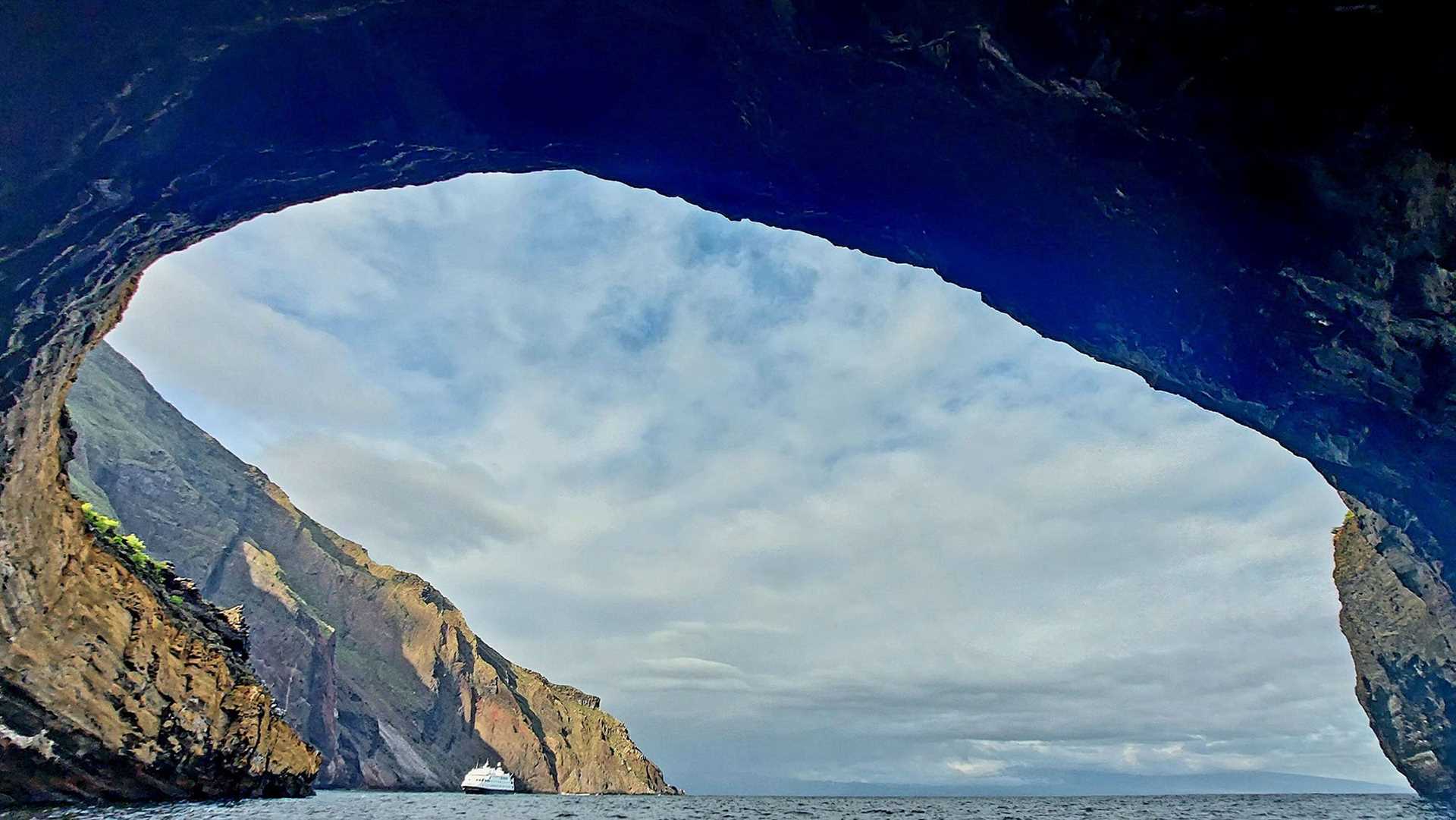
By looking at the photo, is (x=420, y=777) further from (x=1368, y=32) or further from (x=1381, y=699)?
(x=1368, y=32)

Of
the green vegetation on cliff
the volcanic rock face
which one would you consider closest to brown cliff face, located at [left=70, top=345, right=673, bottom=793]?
the green vegetation on cliff

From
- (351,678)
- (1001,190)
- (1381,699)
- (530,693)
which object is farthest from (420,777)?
(1001,190)

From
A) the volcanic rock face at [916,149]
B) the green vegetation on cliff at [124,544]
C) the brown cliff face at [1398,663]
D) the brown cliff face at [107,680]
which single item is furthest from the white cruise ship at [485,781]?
the brown cliff face at [1398,663]

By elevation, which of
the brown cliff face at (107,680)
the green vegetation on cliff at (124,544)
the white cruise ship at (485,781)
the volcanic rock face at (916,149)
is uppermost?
the volcanic rock face at (916,149)

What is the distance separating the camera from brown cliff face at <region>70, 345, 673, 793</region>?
384 feet

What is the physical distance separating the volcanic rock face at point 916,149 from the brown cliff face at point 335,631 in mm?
106396

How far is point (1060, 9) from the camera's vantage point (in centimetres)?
1402

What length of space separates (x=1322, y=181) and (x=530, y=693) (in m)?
189

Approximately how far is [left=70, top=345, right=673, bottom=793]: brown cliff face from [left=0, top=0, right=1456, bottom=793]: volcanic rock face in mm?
106396

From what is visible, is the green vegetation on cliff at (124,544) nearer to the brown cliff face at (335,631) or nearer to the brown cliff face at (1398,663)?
the brown cliff face at (1398,663)

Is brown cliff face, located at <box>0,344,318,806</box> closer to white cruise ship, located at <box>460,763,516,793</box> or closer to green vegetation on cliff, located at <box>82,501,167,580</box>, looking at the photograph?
green vegetation on cliff, located at <box>82,501,167,580</box>

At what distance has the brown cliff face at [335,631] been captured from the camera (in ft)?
384

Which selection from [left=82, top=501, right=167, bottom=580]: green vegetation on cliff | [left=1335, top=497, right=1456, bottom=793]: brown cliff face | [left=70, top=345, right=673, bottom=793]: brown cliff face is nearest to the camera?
[left=82, top=501, right=167, bottom=580]: green vegetation on cliff

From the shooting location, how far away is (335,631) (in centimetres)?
13212
